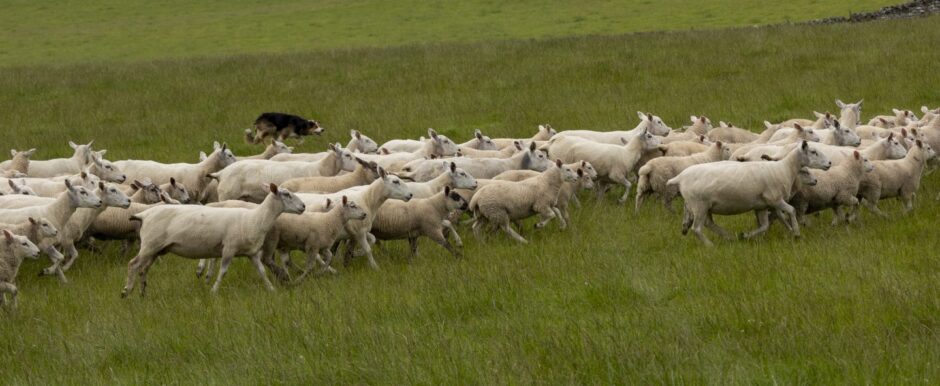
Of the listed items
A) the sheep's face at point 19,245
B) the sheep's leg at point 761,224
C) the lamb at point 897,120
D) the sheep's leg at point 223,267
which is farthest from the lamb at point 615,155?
the sheep's face at point 19,245

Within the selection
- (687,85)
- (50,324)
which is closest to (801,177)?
(50,324)

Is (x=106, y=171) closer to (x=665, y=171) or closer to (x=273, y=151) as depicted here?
(x=273, y=151)

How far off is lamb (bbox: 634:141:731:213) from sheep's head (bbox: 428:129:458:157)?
3.31 m

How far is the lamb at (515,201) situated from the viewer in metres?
13.4

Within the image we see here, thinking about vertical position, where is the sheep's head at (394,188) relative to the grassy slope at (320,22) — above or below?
above

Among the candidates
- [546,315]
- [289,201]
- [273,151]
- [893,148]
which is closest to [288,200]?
[289,201]

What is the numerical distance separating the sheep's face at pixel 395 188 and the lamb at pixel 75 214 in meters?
2.87

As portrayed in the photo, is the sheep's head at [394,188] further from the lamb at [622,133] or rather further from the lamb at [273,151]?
the lamb at [622,133]

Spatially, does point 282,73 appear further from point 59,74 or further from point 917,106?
point 917,106

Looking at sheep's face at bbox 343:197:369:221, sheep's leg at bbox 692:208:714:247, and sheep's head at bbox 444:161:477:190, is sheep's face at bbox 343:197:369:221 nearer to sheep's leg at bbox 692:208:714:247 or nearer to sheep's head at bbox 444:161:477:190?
sheep's head at bbox 444:161:477:190

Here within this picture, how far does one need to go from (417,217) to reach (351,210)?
0.91m

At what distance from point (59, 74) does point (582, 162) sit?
877 inches

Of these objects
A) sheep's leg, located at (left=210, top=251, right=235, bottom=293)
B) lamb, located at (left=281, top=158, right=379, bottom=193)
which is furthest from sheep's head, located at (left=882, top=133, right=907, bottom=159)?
sheep's leg, located at (left=210, top=251, right=235, bottom=293)

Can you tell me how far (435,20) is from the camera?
5544cm
